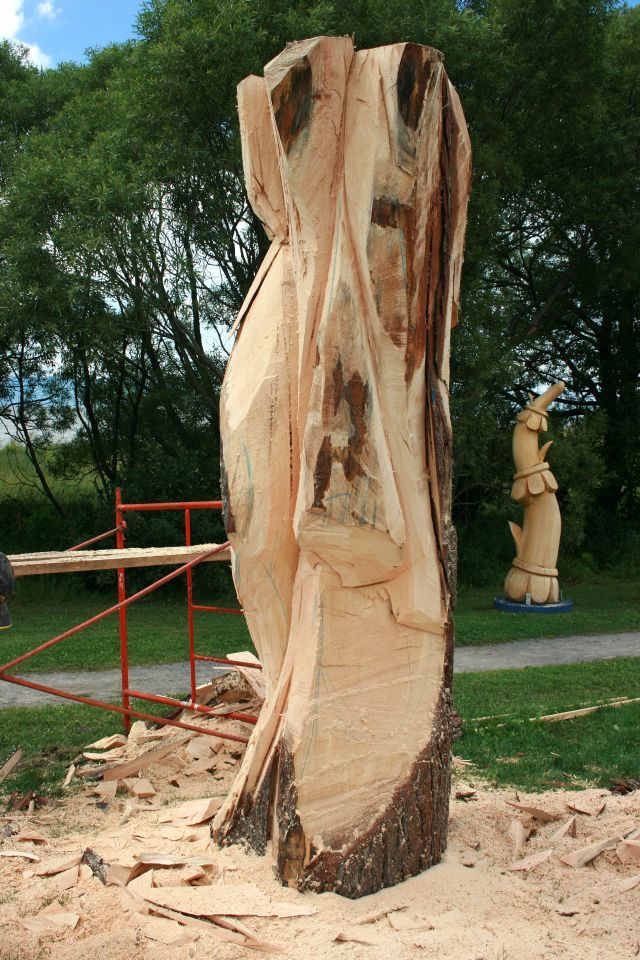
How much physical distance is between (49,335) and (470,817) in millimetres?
9391

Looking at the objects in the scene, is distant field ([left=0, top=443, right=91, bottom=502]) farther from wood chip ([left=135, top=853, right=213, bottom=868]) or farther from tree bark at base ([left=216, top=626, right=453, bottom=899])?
tree bark at base ([left=216, top=626, right=453, bottom=899])

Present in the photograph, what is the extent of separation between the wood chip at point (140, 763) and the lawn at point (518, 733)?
0.26m

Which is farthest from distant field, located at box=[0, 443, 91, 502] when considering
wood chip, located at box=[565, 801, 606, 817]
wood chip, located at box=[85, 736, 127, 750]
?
wood chip, located at box=[565, 801, 606, 817]

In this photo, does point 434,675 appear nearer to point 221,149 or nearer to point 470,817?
point 470,817

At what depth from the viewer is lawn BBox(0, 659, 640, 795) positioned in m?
4.15

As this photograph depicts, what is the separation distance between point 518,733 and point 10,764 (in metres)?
2.78

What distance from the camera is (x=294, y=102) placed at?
8.14ft

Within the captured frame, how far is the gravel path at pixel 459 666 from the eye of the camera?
253 inches

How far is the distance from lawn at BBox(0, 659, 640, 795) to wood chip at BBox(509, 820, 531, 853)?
736 millimetres

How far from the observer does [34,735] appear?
17.1 feet

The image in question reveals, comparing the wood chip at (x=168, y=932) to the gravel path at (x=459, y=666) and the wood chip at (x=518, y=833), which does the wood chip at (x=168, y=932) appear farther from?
the gravel path at (x=459, y=666)

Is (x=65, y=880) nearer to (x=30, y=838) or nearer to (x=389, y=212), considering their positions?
(x=30, y=838)

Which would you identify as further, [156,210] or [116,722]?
[156,210]

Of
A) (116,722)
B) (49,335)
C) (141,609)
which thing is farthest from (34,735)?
(49,335)
